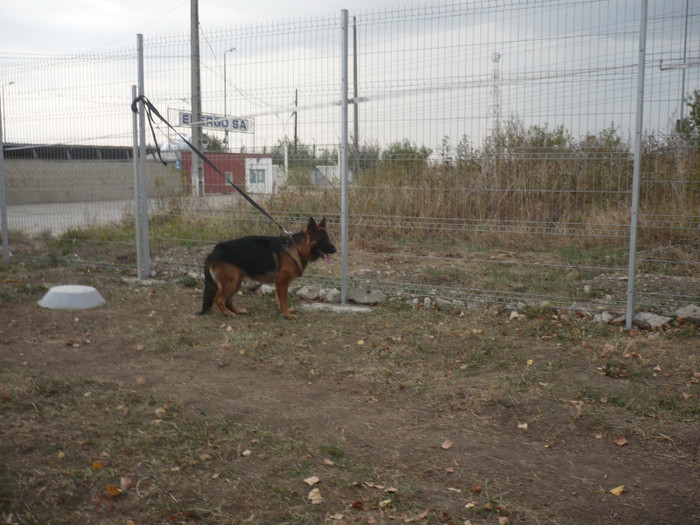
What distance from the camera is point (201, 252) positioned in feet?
30.5

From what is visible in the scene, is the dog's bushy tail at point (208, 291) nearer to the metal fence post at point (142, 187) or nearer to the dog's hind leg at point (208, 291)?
the dog's hind leg at point (208, 291)

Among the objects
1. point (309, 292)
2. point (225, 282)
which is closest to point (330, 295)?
point (309, 292)

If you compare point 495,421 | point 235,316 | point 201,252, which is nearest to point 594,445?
point 495,421

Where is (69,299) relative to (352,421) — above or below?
above

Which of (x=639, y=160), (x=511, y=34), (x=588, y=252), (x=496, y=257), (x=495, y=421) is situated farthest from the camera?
(x=496, y=257)

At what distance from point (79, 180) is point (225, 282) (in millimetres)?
A: 4241

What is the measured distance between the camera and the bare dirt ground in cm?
289

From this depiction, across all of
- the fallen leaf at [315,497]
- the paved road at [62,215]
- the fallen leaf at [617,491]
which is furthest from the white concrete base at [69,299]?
the fallen leaf at [617,491]

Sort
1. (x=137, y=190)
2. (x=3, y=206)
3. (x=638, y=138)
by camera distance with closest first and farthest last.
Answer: (x=638, y=138) → (x=137, y=190) → (x=3, y=206)

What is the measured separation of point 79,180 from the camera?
9.27m

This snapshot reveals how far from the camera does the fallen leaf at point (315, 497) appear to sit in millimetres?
2882

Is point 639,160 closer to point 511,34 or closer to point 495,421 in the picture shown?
point 511,34

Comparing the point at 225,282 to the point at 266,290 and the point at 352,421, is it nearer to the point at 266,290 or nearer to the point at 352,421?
the point at 266,290

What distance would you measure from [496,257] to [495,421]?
341cm
